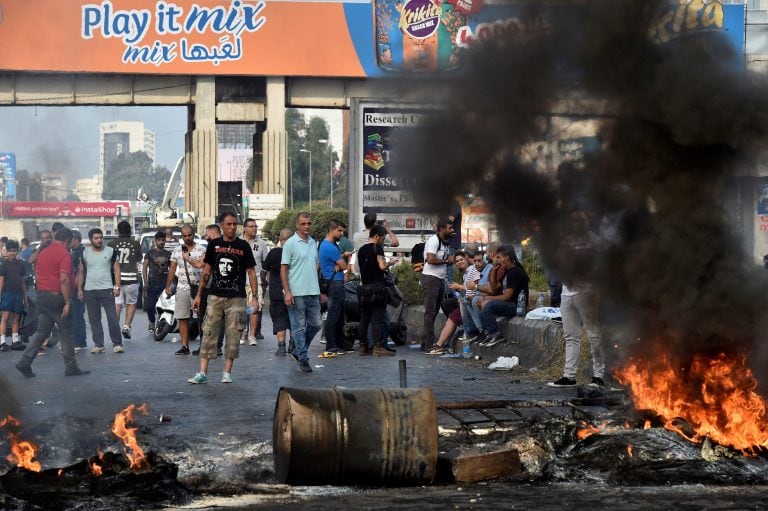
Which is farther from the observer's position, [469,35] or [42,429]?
[469,35]

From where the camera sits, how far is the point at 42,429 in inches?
327

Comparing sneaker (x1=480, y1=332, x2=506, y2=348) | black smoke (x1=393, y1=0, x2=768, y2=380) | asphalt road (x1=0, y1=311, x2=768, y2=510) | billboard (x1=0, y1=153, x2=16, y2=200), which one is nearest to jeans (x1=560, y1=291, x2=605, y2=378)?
asphalt road (x1=0, y1=311, x2=768, y2=510)

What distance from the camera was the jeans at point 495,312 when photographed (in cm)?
1536

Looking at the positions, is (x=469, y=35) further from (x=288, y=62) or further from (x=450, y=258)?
(x=288, y=62)

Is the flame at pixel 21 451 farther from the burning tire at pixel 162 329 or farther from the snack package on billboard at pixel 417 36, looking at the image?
the burning tire at pixel 162 329

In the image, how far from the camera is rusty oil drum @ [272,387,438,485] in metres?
7.07

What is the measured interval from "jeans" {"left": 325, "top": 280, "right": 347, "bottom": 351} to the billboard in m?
4.44

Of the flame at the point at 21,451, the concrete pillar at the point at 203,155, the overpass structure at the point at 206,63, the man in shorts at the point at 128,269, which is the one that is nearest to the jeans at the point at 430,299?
the man in shorts at the point at 128,269

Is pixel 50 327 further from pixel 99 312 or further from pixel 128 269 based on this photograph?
pixel 128 269

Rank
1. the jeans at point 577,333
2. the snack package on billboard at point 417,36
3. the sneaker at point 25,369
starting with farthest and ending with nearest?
the sneaker at point 25,369 → the jeans at point 577,333 → the snack package on billboard at point 417,36

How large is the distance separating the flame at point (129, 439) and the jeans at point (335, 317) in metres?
6.62

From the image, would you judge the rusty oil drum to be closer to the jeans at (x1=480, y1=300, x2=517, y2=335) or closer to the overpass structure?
the jeans at (x1=480, y1=300, x2=517, y2=335)

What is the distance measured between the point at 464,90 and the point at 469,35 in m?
0.87

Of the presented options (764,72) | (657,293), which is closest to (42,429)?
(657,293)
